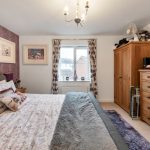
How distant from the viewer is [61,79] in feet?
19.4

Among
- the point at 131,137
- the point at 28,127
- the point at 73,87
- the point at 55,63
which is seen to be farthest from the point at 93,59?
the point at 28,127

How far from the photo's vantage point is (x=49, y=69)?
5.77m

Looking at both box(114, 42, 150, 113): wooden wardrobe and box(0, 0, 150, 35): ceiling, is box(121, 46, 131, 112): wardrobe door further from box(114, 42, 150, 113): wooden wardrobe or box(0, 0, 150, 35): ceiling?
box(0, 0, 150, 35): ceiling

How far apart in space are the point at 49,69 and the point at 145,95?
3.16 m

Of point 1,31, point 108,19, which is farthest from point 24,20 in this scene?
point 108,19

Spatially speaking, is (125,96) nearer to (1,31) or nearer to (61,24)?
(61,24)

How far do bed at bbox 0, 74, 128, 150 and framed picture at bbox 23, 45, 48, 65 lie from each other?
334 cm

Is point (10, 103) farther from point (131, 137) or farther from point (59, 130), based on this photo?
point (131, 137)

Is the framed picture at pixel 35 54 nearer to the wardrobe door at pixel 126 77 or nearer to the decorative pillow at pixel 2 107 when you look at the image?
the wardrobe door at pixel 126 77

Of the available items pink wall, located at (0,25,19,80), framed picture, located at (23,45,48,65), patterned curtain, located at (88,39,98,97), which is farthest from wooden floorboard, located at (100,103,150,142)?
pink wall, located at (0,25,19,80)

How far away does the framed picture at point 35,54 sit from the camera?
5695 millimetres

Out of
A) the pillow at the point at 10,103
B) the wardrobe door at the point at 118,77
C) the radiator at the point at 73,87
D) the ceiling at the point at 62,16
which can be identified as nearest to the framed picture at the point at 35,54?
the ceiling at the point at 62,16

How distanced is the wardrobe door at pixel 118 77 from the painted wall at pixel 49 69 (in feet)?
0.60

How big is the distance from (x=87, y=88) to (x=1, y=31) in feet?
9.88
